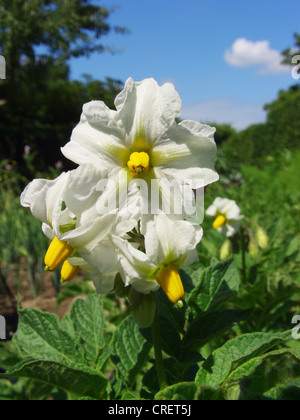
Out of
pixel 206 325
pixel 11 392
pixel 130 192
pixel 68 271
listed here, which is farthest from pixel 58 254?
pixel 11 392

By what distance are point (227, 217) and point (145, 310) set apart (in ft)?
4.18

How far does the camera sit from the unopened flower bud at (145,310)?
70cm

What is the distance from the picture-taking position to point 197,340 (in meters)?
0.83

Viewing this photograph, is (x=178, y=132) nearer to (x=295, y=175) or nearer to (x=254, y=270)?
(x=254, y=270)

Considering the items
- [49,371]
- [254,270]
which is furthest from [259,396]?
[254,270]

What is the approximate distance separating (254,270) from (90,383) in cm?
109

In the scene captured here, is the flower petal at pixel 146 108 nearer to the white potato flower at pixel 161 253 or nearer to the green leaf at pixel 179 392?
the white potato flower at pixel 161 253

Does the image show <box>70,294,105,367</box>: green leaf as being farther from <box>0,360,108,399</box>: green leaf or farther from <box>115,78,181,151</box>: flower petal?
<box>115,78,181,151</box>: flower petal

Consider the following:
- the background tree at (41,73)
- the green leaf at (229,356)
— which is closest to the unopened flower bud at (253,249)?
the green leaf at (229,356)

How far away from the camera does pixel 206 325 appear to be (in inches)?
33.2

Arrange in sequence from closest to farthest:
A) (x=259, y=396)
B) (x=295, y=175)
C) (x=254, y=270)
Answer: (x=259, y=396) < (x=254, y=270) < (x=295, y=175)

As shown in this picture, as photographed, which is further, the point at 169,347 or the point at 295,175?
the point at 295,175

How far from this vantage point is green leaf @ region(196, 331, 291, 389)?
70 cm

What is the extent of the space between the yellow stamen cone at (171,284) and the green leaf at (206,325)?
216mm
